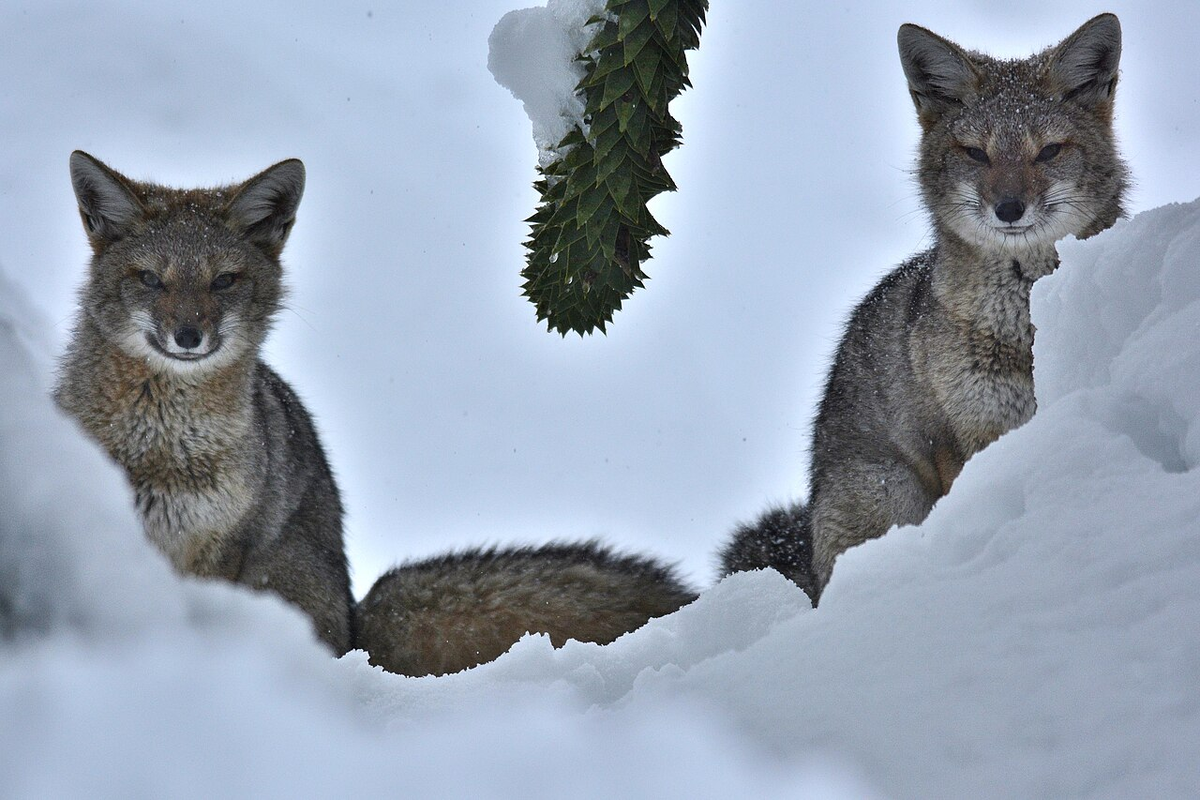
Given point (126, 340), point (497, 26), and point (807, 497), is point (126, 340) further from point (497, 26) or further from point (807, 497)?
point (807, 497)

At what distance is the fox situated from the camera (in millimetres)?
4402

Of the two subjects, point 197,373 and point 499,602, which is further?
point 499,602

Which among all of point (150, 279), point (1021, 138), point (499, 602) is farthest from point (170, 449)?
point (1021, 138)

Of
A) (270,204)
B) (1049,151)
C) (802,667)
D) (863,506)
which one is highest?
(270,204)

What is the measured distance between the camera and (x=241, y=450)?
4676mm

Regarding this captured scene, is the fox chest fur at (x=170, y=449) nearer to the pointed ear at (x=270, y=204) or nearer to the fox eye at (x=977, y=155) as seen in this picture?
the pointed ear at (x=270, y=204)

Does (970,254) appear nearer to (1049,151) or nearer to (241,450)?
(1049,151)

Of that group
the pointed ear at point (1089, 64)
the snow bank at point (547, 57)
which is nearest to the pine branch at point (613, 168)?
the snow bank at point (547, 57)

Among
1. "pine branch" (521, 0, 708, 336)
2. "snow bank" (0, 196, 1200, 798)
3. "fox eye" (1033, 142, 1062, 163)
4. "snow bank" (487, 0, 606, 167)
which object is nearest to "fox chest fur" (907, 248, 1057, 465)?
"fox eye" (1033, 142, 1062, 163)

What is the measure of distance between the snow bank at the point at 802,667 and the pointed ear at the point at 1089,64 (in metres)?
2.38

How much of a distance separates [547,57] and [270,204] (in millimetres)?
1629

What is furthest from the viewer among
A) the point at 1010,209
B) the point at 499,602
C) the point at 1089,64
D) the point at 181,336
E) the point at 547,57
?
the point at 499,602

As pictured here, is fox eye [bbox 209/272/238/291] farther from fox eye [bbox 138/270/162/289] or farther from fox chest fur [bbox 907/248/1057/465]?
fox chest fur [bbox 907/248/1057/465]

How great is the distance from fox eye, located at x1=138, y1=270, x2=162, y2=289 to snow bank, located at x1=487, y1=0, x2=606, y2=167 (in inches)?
65.6
